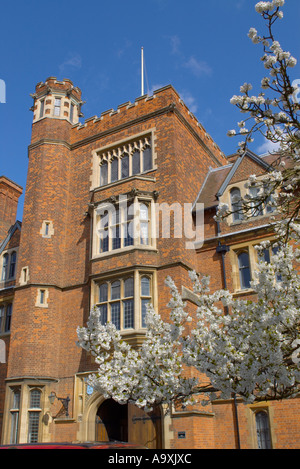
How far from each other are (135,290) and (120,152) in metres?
6.45

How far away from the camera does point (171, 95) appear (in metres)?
18.2

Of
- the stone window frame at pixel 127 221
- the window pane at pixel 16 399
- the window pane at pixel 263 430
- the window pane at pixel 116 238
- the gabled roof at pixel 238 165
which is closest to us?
the window pane at pixel 263 430

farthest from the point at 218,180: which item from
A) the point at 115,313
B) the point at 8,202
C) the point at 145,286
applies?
the point at 8,202

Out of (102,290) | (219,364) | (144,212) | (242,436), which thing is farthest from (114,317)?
(219,364)

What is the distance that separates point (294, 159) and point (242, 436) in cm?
978

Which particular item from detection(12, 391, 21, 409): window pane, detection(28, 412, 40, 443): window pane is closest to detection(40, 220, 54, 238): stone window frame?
detection(12, 391, 21, 409): window pane

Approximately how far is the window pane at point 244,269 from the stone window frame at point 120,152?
468 cm

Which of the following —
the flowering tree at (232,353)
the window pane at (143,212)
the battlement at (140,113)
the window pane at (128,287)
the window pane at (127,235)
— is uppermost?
the battlement at (140,113)

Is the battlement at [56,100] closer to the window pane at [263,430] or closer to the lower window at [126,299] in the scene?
the lower window at [126,299]

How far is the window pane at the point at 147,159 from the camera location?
17.9m

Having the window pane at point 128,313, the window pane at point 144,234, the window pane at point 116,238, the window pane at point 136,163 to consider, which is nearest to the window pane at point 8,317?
the window pane at point 116,238

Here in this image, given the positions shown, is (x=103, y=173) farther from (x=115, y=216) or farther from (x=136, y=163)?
(x=115, y=216)

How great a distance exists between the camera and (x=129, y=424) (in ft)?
46.3

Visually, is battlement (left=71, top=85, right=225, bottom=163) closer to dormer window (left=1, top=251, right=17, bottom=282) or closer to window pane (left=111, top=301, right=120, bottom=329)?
dormer window (left=1, top=251, right=17, bottom=282)
